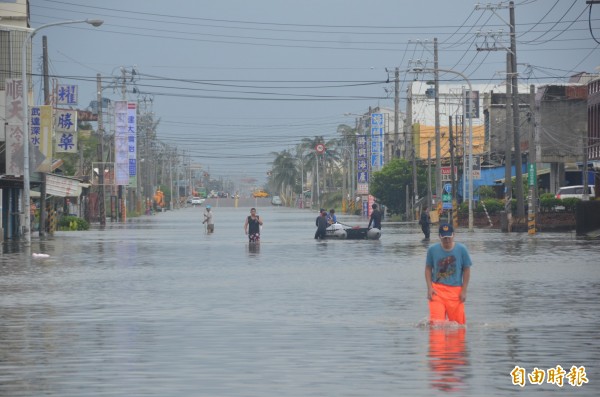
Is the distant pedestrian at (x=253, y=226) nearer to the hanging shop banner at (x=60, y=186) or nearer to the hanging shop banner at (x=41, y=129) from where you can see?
the hanging shop banner at (x=41, y=129)

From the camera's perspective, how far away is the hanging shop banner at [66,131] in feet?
229

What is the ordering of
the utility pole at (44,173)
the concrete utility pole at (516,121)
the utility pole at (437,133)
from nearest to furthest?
the utility pole at (44,173), the concrete utility pole at (516,121), the utility pole at (437,133)

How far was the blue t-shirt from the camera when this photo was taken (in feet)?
52.7

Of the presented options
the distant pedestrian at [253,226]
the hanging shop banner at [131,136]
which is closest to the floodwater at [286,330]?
the distant pedestrian at [253,226]

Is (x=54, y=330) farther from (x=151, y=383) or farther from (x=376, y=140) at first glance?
(x=376, y=140)

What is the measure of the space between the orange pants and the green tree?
287 ft

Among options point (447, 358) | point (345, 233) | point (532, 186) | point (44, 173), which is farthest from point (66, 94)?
point (447, 358)

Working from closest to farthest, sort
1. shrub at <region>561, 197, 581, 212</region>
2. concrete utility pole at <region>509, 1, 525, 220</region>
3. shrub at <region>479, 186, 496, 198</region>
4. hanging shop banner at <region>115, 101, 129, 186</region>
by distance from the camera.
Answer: concrete utility pole at <region>509, 1, 525, 220</region>, shrub at <region>561, 197, 581, 212</region>, shrub at <region>479, 186, 496, 198</region>, hanging shop banner at <region>115, 101, 129, 186</region>

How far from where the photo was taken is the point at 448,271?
52.8 ft

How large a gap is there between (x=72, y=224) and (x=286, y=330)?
198 ft

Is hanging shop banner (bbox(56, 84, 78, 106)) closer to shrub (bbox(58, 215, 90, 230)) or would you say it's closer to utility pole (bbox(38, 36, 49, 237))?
shrub (bbox(58, 215, 90, 230))

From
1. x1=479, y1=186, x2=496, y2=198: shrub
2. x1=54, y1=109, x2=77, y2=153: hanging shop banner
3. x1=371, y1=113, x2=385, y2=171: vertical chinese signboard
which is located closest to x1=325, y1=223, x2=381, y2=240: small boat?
x1=54, y1=109, x2=77, y2=153: hanging shop banner

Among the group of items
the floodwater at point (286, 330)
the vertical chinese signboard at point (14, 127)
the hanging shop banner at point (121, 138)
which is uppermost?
the hanging shop banner at point (121, 138)

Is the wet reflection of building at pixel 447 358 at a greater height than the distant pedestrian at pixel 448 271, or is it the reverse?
the distant pedestrian at pixel 448 271
